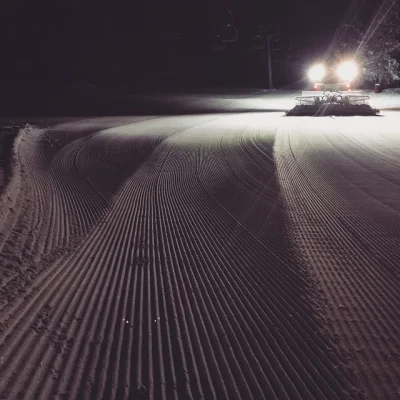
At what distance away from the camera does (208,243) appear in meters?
8.06

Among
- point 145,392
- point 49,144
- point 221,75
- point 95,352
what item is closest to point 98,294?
point 95,352

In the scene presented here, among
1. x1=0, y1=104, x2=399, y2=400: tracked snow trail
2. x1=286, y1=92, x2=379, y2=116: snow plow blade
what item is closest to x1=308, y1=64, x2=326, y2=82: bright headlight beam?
x1=286, y1=92, x2=379, y2=116: snow plow blade

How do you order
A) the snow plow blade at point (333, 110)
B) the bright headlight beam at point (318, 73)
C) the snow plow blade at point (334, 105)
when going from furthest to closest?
the bright headlight beam at point (318, 73), the snow plow blade at point (334, 105), the snow plow blade at point (333, 110)

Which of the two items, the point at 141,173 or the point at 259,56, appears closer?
the point at 141,173

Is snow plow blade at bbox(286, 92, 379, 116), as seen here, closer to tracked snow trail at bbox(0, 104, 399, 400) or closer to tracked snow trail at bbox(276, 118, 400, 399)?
tracked snow trail at bbox(276, 118, 400, 399)

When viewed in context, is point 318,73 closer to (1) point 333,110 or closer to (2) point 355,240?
(1) point 333,110

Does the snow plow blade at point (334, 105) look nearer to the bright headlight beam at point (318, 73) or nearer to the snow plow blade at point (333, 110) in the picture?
the snow plow blade at point (333, 110)

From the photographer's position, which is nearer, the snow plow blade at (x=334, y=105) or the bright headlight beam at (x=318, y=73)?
the snow plow blade at (x=334, y=105)

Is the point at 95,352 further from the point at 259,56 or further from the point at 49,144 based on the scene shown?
the point at 259,56

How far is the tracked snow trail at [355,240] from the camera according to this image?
4914 mm

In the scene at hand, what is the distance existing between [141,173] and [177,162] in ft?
5.57

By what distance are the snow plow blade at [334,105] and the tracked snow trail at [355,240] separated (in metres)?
10.8

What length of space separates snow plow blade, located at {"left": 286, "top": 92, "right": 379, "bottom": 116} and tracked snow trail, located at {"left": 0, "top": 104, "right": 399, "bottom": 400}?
15.0 metres

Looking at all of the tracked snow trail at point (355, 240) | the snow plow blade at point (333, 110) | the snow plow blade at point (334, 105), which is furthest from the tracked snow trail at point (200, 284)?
the snow plow blade at point (334, 105)
